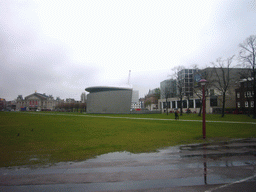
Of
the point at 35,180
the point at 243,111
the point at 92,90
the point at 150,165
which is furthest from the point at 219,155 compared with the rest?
the point at 92,90

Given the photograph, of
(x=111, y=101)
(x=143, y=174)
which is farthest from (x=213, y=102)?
(x=143, y=174)

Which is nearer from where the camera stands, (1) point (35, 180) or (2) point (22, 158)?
(1) point (35, 180)

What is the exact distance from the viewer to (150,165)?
22.9ft

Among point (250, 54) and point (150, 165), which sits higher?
point (250, 54)

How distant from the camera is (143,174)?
5992mm

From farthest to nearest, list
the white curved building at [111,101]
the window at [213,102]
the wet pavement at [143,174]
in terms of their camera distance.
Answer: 1. the white curved building at [111,101]
2. the window at [213,102]
3. the wet pavement at [143,174]

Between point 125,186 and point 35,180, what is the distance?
284cm

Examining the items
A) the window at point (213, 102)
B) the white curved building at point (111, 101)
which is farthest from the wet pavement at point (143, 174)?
the window at point (213, 102)

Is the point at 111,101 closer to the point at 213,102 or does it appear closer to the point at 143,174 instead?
the point at 213,102

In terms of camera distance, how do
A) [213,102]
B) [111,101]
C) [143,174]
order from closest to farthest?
[143,174], [213,102], [111,101]

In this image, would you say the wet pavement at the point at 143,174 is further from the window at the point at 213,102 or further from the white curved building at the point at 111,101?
the window at the point at 213,102

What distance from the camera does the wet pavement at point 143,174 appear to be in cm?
505

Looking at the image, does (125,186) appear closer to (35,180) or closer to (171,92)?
(35,180)

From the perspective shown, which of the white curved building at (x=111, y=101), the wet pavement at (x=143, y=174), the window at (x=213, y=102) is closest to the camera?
the wet pavement at (x=143, y=174)
